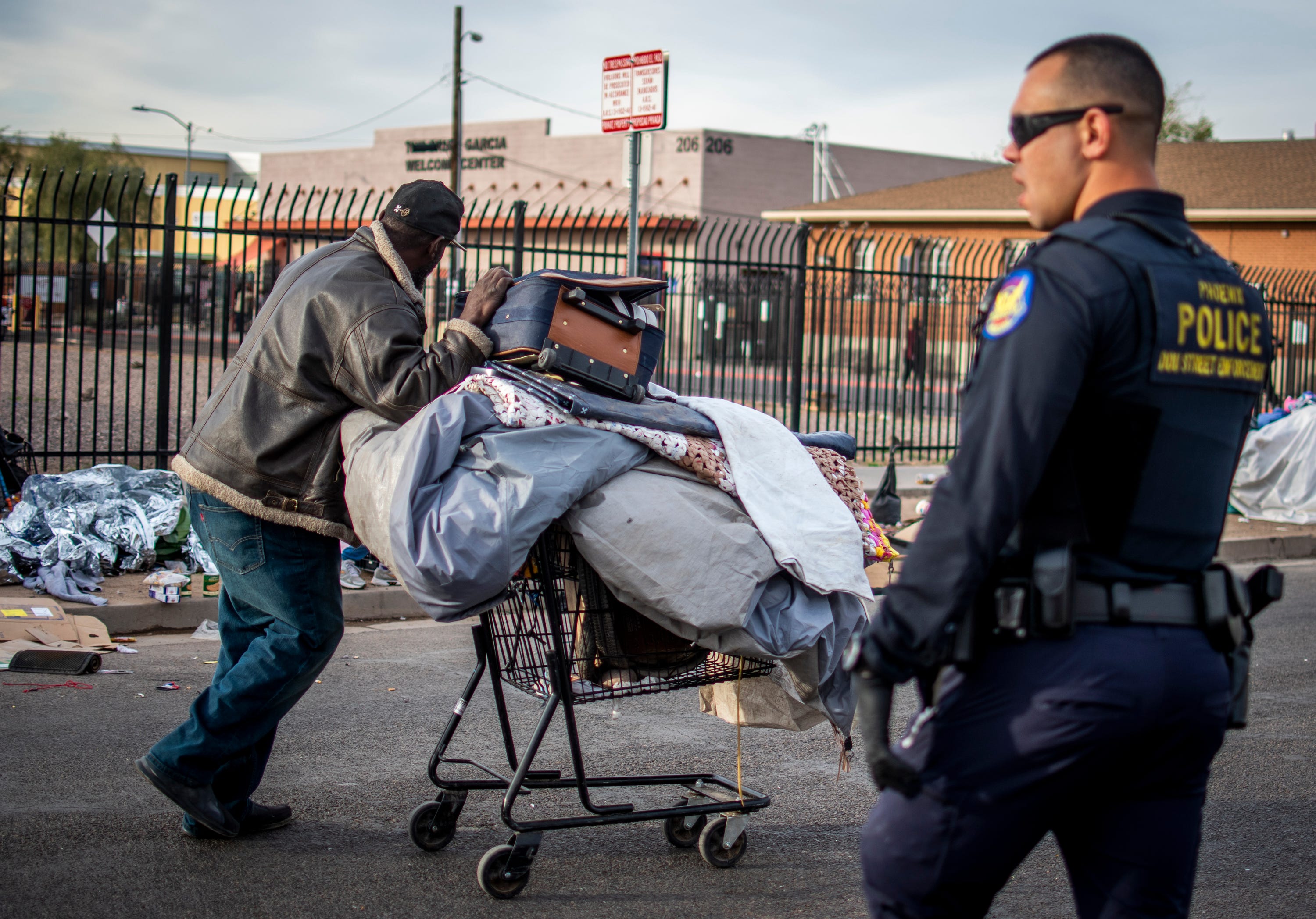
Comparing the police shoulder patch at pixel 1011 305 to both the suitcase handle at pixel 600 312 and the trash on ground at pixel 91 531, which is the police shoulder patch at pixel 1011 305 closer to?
the suitcase handle at pixel 600 312

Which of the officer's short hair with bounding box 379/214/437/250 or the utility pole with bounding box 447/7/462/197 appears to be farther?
the utility pole with bounding box 447/7/462/197

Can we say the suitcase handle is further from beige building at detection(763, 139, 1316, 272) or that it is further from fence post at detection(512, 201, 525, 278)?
beige building at detection(763, 139, 1316, 272)

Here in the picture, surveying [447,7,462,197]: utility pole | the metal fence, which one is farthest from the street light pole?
the metal fence

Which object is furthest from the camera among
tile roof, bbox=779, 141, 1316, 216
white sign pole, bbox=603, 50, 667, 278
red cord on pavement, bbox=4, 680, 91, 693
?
tile roof, bbox=779, 141, 1316, 216

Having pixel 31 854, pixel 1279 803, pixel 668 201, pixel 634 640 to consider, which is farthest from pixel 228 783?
pixel 668 201

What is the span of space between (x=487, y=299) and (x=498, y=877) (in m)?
1.71

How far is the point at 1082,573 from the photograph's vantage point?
194 cm

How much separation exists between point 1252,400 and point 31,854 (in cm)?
353

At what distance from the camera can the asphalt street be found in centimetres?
349

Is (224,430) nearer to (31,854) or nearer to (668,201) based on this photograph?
(31,854)

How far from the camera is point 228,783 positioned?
3801 mm

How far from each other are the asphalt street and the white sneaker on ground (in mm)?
1735

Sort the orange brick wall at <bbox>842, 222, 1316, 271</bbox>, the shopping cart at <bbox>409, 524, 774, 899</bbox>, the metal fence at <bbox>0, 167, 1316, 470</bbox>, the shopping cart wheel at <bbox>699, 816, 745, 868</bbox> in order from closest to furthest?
the shopping cart at <bbox>409, 524, 774, 899</bbox> → the shopping cart wheel at <bbox>699, 816, 745, 868</bbox> → the metal fence at <bbox>0, 167, 1316, 470</bbox> → the orange brick wall at <bbox>842, 222, 1316, 271</bbox>

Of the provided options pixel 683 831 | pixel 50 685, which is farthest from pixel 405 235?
pixel 50 685
